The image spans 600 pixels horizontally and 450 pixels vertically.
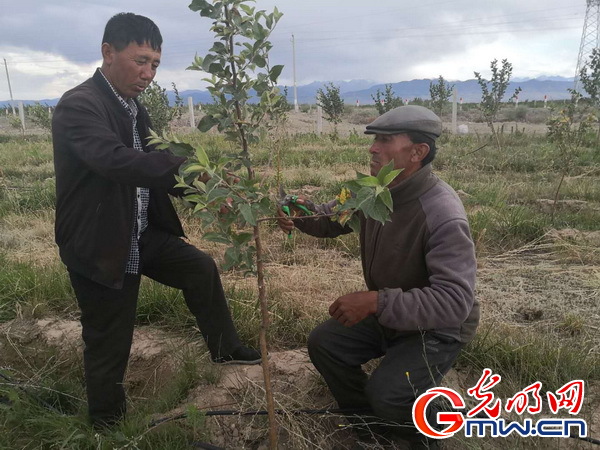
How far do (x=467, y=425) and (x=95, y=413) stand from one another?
1.69 metres

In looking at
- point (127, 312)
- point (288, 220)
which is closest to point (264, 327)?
point (288, 220)

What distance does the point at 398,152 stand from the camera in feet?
6.36

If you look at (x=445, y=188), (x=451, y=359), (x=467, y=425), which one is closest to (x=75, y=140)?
(x=445, y=188)

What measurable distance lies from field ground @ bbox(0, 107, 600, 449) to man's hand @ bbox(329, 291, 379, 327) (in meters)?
0.57

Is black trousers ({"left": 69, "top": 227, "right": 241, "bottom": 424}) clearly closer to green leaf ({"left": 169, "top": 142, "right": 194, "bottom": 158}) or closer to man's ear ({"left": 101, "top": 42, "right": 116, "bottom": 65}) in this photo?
man's ear ({"left": 101, "top": 42, "right": 116, "bottom": 65})

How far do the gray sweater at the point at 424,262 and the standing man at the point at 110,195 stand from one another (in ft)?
3.00

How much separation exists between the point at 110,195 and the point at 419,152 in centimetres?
129

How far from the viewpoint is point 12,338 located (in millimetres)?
3037

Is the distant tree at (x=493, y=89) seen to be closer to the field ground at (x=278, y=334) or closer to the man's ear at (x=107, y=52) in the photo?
the field ground at (x=278, y=334)

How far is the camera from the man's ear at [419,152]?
6.33 feet

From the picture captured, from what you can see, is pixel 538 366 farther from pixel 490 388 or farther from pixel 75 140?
pixel 75 140

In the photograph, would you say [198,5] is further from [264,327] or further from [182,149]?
[264,327]
